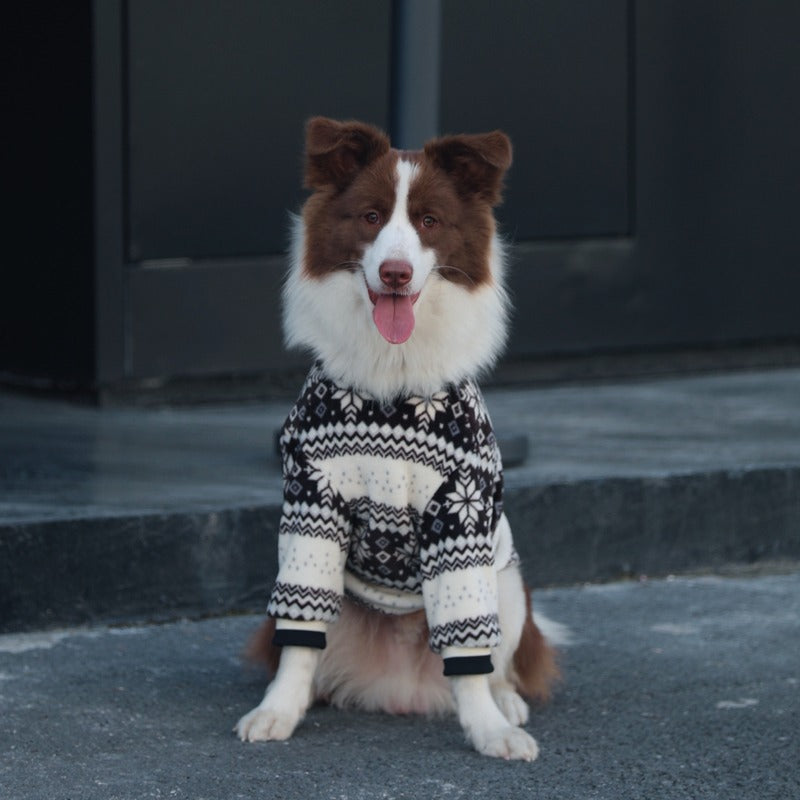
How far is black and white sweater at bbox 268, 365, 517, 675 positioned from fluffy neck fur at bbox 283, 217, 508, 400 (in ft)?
0.13

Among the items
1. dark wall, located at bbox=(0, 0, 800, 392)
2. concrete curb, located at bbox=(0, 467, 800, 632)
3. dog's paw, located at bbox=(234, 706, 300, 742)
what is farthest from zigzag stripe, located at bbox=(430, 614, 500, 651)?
dark wall, located at bbox=(0, 0, 800, 392)

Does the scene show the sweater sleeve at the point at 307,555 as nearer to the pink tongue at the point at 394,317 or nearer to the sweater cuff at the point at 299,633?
the sweater cuff at the point at 299,633

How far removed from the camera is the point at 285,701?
413 centimetres

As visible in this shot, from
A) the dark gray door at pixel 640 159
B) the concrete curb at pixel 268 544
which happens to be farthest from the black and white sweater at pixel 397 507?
the dark gray door at pixel 640 159

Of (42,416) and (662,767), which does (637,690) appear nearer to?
(662,767)

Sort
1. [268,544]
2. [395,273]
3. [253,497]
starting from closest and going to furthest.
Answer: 1. [395,273]
2. [268,544]
3. [253,497]

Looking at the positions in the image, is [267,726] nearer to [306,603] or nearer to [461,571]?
[306,603]

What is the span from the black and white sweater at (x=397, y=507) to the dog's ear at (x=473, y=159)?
1.52 feet

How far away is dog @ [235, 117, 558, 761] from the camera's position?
398cm

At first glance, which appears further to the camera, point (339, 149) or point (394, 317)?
point (339, 149)

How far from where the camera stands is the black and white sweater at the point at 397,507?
13.1 feet

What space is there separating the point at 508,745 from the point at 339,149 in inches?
55.4

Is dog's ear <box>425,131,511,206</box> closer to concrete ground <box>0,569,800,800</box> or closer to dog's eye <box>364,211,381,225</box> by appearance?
dog's eye <box>364,211,381,225</box>

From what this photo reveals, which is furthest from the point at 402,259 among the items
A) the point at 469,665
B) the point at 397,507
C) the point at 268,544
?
the point at 268,544
